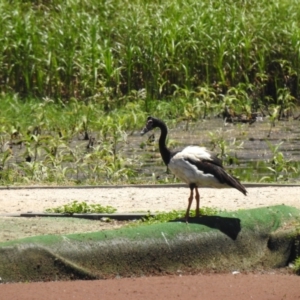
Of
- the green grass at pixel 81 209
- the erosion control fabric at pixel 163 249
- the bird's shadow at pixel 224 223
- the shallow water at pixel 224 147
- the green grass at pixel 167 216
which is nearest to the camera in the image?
the erosion control fabric at pixel 163 249

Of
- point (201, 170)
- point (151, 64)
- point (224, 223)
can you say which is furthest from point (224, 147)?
point (151, 64)

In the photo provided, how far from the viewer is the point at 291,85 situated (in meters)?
18.0

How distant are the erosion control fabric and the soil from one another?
137 mm

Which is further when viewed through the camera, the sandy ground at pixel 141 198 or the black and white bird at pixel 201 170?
the sandy ground at pixel 141 198

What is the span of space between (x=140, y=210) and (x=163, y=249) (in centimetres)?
175

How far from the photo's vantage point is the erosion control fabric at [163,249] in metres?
8.41

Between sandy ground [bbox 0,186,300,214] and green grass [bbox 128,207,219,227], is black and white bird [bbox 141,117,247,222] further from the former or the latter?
sandy ground [bbox 0,186,300,214]

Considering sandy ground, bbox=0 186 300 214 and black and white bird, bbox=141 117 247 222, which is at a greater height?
black and white bird, bbox=141 117 247 222

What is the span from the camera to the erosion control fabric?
841 cm

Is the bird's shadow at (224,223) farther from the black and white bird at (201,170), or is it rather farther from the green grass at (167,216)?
the green grass at (167,216)

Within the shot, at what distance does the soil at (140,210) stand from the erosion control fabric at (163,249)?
137 millimetres

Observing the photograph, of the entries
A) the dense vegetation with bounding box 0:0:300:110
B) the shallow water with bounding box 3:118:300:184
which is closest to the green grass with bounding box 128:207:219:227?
the shallow water with bounding box 3:118:300:184

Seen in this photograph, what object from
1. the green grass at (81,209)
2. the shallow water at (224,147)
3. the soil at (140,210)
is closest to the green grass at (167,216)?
the soil at (140,210)

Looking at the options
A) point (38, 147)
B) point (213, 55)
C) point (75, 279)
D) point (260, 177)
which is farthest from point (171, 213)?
point (213, 55)
